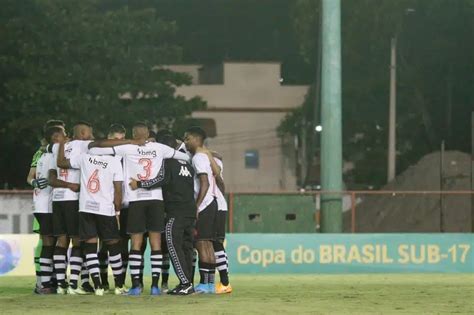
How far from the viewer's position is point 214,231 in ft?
53.1

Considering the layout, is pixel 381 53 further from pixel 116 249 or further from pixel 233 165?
pixel 116 249

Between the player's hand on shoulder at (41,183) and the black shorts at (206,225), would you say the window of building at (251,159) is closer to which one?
the player's hand on shoulder at (41,183)

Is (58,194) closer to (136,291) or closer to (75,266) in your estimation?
(75,266)

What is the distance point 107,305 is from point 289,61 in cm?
6283

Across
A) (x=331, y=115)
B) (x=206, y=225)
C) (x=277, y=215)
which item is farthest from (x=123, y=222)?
(x=277, y=215)

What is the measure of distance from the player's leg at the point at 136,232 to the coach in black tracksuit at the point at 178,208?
30 centimetres

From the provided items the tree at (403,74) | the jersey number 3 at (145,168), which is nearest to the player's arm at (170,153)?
the jersey number 3 at (145,168)

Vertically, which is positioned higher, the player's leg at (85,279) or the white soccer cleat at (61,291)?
the player's leg at (85,279)

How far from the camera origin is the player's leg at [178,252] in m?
15.6

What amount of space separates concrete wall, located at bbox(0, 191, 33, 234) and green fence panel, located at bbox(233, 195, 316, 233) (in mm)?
4916

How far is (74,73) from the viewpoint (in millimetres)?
45719

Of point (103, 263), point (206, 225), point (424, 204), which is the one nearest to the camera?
point (206, 225)

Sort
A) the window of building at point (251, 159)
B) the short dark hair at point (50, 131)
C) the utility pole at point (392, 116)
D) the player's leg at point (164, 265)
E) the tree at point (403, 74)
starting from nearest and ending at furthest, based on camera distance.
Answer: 1. the short dark hair at point (50, 131)
2. the player's leg at point (164, 265)
3. the utility pole at point (392, 116)
4. the tree at point (403, 74)
5. the window of building at point (251, 159)

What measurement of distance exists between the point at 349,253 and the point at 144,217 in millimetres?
9703
